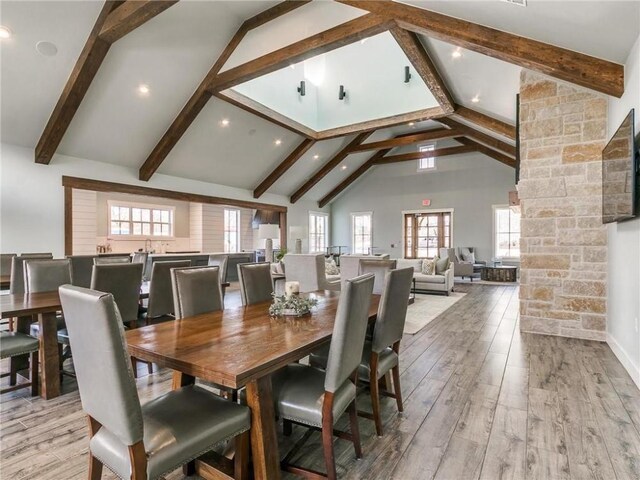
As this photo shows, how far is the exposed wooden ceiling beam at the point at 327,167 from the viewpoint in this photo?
9.98 meters

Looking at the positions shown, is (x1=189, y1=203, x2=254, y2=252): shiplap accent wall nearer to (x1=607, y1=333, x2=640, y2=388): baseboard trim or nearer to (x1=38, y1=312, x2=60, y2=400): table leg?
(x1=38, y1=312, x2=60, y2=400): table leg

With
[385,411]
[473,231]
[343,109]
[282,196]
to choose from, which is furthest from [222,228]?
[385,411]

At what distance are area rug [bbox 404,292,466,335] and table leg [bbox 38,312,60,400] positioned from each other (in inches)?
142

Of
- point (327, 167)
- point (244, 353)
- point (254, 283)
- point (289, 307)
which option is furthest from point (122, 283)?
point (327, 167)

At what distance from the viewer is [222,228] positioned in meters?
11.1

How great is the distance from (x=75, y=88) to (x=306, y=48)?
3161mm

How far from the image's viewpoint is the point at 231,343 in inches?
62.4

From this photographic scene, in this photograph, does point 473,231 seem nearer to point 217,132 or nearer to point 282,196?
point 282,196

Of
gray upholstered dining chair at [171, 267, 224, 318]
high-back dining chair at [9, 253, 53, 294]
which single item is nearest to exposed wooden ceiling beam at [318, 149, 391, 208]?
high-back dining chair at [9, 253, 53, 294]

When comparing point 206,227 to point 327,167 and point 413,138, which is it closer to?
point 327,167

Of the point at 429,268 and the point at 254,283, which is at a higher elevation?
the point at 254,283

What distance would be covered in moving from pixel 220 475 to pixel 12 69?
5363mm

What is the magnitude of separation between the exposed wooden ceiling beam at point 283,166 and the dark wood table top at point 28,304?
6691 millimetres

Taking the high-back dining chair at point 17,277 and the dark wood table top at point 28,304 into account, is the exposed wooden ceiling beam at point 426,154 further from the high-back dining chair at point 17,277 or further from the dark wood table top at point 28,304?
the dark wood table top at point 28,304
